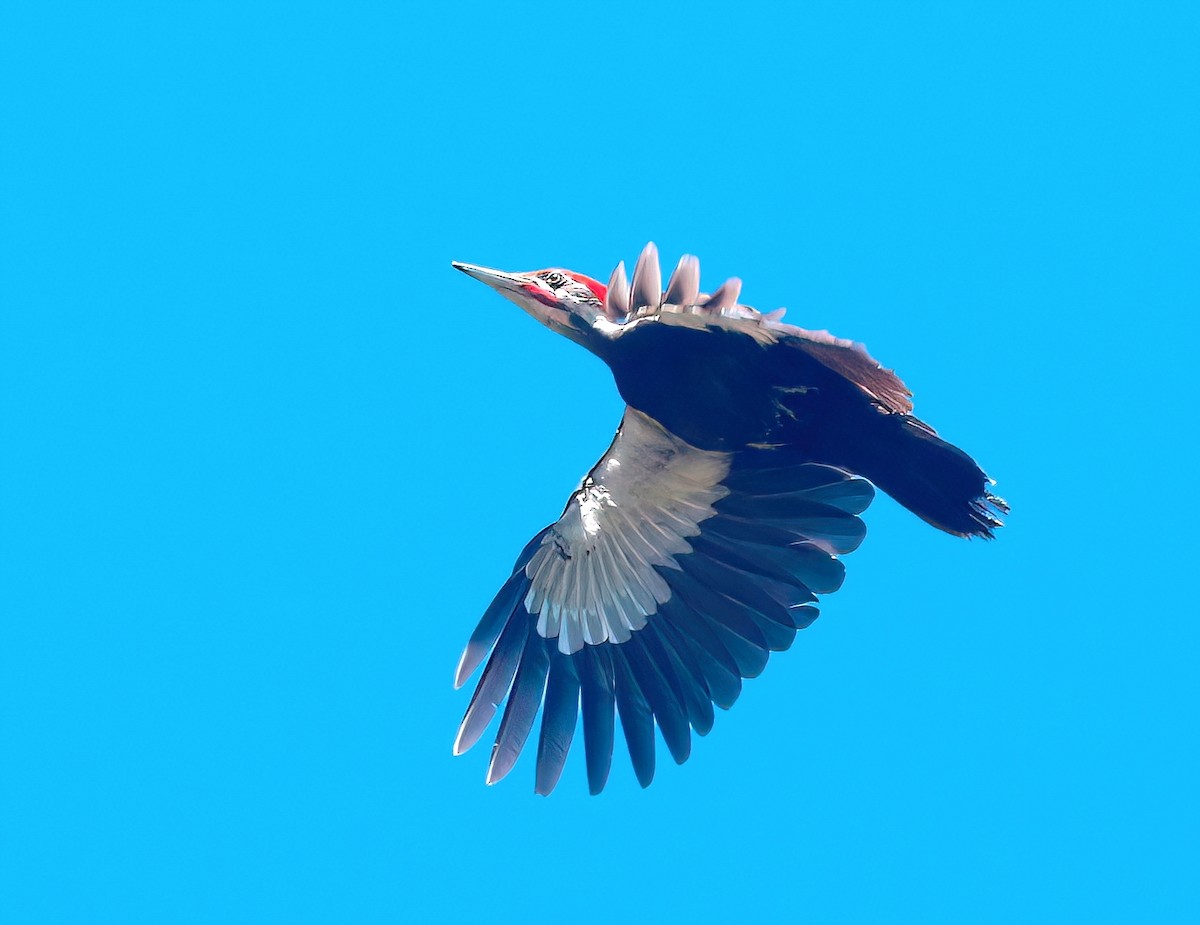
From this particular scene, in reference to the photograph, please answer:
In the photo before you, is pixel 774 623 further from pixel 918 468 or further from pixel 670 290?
pixel 670 290

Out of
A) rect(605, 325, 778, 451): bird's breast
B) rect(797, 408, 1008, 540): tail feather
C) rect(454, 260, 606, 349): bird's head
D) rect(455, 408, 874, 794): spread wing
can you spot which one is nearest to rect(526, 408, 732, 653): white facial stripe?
rect(455, 408, 874, 794): spread wing

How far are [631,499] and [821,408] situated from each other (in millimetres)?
1162

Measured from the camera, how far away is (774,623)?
736cm

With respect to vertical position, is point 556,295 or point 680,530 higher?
point 556,295

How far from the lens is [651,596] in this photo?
763cm

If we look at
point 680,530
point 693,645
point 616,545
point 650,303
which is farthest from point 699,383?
point 693,645

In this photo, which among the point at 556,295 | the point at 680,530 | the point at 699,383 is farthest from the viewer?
the point at 680,530

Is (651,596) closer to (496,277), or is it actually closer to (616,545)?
(616,545)

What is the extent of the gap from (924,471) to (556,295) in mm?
1823

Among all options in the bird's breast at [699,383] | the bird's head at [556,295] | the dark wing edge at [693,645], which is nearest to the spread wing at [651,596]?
the dark wing edge at [693,645]

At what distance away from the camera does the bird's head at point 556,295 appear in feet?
23.8

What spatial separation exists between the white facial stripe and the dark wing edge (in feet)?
0.23

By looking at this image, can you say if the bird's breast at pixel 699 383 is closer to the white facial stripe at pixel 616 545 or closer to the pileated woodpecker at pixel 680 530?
the pileated woodpecker at pixel 680 530

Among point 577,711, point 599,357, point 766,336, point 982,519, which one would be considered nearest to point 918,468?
point 982,519
